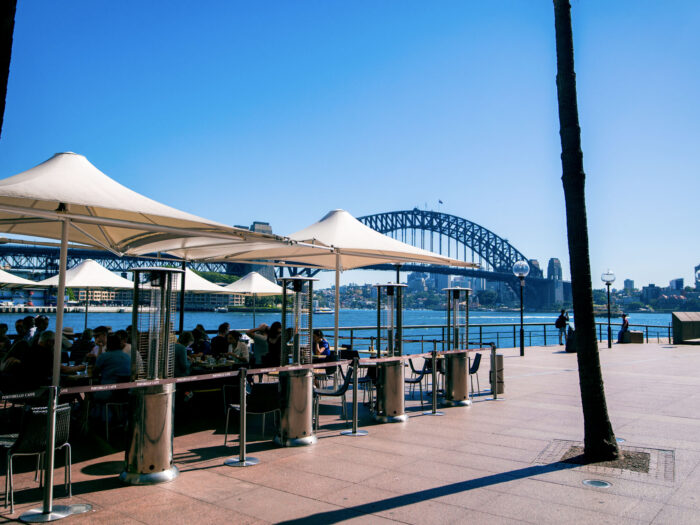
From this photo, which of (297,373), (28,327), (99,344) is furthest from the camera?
(28,327)

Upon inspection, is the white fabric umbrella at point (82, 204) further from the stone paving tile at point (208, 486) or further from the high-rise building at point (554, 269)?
the high-rise building at point (554, 269)

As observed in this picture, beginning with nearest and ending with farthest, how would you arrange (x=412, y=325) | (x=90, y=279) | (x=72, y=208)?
(x=72, y=208) → (x=90, y=279) → (x=412, y=325)

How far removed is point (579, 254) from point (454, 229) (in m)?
133

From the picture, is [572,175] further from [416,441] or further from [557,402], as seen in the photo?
[557,402]

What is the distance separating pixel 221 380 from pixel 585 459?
441cm

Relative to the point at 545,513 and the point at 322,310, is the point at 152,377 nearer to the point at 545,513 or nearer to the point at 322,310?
the point at 545,513

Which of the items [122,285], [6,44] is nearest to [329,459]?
[6,44]

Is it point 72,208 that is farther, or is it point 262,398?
point 72,208

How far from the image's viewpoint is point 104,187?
5625mm

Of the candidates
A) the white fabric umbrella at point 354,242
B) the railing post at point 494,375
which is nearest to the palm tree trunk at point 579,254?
the railing post at point 494,375

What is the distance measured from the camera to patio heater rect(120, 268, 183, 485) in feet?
15.1

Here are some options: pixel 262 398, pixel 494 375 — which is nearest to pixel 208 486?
pixel 262 398

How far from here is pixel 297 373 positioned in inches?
234

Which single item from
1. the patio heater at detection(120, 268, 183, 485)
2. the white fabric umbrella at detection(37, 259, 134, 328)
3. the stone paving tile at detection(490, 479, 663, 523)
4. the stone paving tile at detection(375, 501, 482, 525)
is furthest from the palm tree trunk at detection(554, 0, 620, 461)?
the white fabric umbrella at detection(37, 259, 134, 328)
